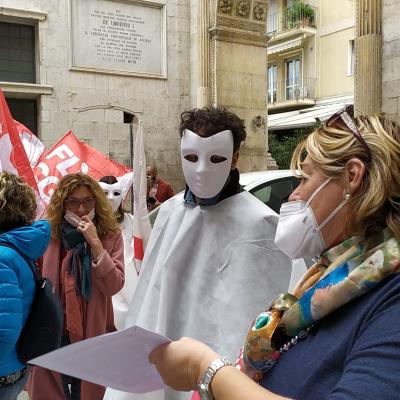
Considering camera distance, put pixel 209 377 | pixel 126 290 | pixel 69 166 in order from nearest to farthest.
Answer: pixel 209 377 → pixel 126 290 → pixel 69 166

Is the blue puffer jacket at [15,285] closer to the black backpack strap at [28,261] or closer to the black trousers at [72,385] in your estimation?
the black backpack strap at [28,261]

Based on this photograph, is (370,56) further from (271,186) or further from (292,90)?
(292,90)

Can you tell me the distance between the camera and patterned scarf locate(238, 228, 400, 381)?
105cm

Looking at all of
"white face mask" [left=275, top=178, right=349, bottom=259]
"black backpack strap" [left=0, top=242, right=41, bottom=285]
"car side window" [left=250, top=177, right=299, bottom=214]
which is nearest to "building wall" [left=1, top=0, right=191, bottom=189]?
"car side window" [left=250, top=177, right=299, bottom=214]

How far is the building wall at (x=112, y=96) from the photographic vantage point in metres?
10.5

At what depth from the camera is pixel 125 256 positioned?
13.8 feet

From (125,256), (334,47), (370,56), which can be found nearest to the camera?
(125,256)

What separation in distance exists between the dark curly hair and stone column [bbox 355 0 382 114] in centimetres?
372

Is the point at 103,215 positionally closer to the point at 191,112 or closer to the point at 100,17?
the point at 191,112

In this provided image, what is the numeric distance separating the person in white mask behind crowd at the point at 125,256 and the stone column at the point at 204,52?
6245 millimetres

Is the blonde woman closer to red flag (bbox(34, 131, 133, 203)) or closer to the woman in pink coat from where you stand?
the woman in pink coat

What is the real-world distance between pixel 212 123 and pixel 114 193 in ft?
7.36

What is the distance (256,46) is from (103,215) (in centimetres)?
809

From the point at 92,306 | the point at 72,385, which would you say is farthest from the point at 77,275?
the point at 72,385
